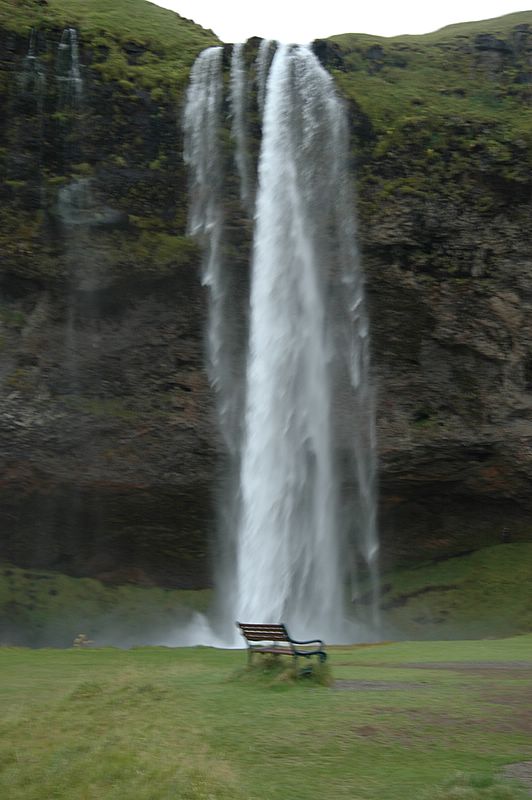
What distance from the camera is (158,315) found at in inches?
1137

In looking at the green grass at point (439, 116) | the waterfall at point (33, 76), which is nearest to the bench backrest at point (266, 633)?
the green grass at point (439, 116)

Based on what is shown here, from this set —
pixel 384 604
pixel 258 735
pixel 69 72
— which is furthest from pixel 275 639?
pixel 69 72

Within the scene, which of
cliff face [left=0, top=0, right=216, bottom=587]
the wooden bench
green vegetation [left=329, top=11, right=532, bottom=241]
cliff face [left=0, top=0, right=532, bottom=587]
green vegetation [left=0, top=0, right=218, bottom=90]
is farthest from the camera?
green vegetation [left=0, top=0, right=218, bottom=90]

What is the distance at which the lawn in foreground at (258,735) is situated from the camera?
6578 mm

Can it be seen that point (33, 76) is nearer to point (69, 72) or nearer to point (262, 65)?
point (69, 72)

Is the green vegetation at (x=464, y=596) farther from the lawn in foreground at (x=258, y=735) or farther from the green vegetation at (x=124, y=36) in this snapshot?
the green vegetation at (x=124, y=36)

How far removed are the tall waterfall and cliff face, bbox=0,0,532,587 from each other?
724 millimetres

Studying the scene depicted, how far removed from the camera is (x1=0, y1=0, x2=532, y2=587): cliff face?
28625mm

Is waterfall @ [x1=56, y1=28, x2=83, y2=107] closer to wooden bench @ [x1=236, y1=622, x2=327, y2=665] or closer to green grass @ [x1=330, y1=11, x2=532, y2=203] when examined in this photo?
green grass @ [x1=330, y1=11, x2=532, y2=203]

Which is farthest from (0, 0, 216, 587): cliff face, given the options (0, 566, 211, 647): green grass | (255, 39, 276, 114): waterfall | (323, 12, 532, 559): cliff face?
(323, 12, 532, 559): cliff face

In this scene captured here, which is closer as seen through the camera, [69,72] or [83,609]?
[83,609]

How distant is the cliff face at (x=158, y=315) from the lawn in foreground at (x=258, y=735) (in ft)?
55.3

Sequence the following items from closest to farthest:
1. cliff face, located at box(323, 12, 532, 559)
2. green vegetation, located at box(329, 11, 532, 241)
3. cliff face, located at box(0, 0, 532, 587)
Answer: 1. cliff face, located at box(0, 0, 532, 587)
2. cliff face, located at box(323, 12, 532, 559)
3. green vegetation, located at box(329, 11, 532, 241)

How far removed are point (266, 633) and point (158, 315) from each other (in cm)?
1843
